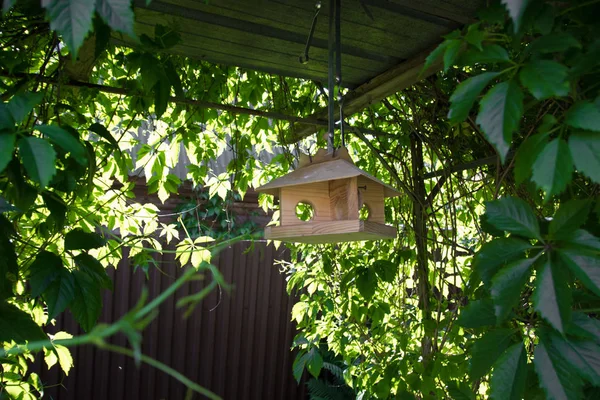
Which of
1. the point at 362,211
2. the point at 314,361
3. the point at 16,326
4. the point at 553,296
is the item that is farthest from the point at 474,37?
the point at 314,361

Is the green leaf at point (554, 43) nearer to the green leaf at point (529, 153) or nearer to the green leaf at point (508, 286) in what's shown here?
the green leaf at point (529, 153)

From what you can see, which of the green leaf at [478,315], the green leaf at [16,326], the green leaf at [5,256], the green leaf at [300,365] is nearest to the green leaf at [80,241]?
the green leaf at [5,256]

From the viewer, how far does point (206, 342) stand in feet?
15.3

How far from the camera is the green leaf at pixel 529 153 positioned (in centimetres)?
89

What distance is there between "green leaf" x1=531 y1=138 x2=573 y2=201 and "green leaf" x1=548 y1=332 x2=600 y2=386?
0.27m

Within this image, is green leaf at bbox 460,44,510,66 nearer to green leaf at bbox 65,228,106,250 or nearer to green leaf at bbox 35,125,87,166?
green leaf at bbox 35,125,87,166

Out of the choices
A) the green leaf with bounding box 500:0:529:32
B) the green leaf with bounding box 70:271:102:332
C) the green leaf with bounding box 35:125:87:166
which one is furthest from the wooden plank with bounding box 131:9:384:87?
the green leaf with bounding box 500:0:529:32

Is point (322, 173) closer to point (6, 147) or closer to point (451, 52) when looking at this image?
point (451, 52)

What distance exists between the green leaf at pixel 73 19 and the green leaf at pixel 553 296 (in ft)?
2.23

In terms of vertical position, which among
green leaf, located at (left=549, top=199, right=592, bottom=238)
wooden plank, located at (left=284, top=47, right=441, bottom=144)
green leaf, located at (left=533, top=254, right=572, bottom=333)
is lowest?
green leaf, located at (left=533, top=254, right=572, bottom=333)

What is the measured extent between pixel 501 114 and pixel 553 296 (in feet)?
0.87

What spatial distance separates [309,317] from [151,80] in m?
1.93

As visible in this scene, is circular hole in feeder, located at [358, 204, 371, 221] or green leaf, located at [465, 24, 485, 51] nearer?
green leaf, located at [465, 24, 485, 51]

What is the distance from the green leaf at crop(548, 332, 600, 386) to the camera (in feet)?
2.88
